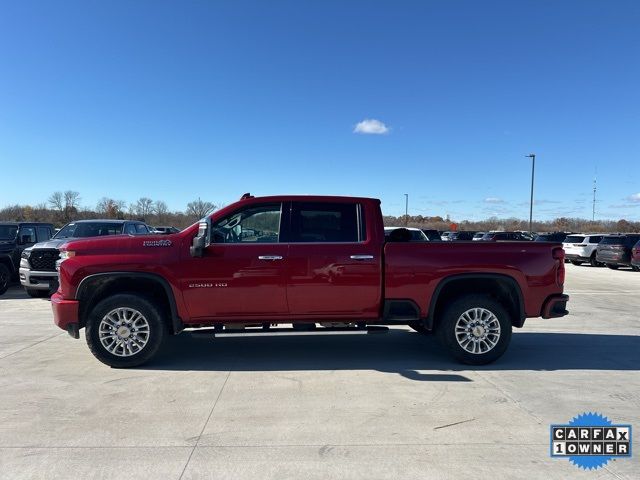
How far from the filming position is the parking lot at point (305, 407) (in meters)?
3.53

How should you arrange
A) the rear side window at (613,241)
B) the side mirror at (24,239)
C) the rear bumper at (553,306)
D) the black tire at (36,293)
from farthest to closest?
1. the rear side window at (613,241)
2. the side mirror at (24,239)
3. the black tire at (36,293)
4. the rear bumper at (553,306)

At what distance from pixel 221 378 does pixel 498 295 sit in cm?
370

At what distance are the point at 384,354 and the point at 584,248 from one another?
77.4 ft

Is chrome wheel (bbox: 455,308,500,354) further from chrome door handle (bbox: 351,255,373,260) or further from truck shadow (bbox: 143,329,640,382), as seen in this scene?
chrome door handle (bbox: 351,255,373,260)

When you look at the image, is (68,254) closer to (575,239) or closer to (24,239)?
(24,239)

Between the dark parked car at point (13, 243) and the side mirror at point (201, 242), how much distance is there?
9.75 metres

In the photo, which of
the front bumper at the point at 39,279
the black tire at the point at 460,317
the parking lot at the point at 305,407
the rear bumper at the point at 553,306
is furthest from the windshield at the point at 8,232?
the rear bumper at the point at 553,306

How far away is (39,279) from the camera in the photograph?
1142cm

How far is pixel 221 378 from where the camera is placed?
546 cm

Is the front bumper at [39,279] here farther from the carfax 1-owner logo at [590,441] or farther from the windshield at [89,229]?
the carfax 1-owner logo at [590,441]

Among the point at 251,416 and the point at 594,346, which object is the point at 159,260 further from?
the point at 594,346


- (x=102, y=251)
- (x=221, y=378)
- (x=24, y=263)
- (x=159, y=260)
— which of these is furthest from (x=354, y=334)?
(x=24, y=263)

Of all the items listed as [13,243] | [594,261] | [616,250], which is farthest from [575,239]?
[13,243]

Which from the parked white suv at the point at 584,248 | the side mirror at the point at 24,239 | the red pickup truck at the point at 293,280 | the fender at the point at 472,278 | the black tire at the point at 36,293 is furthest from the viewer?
the parked white suv at the point at 584,248
